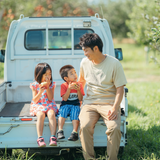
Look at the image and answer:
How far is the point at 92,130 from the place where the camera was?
3.19m

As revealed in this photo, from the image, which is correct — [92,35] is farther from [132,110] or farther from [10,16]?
[10,16]

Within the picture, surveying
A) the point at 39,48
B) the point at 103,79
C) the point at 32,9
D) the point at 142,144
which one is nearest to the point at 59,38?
the point at 39,48

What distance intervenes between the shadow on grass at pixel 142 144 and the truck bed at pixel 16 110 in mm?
1598

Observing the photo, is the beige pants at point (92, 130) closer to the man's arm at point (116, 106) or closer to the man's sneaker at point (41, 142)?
the man's arm at point (116, 106)

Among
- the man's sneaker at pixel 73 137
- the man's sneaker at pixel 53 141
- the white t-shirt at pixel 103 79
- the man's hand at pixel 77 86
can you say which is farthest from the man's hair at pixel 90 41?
the man's sneaker at pixel 53 141

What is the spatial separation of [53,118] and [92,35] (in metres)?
1.17

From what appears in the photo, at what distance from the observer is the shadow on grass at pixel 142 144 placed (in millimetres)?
3738

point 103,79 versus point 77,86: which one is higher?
point 103,79

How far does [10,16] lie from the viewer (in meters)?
13.4

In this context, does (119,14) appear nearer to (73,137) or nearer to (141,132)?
(141,132)

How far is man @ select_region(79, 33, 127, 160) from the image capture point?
3.12m

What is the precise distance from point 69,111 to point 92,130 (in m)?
0.46

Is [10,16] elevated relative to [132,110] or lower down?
elevated

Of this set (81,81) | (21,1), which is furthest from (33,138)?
(21,1)
